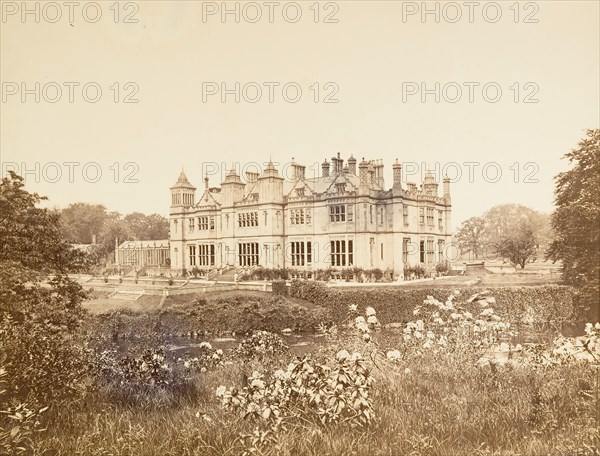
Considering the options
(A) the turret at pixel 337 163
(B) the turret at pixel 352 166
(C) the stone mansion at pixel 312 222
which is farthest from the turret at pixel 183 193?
(B) the turret at pixel 352 166

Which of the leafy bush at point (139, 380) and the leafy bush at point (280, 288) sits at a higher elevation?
the leafy bush at point (280, 288)

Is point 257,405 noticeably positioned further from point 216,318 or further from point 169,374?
A: point 216,318

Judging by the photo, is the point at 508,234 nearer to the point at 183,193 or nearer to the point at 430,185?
the point at 430,185

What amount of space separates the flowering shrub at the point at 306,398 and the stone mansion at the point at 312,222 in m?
22.0

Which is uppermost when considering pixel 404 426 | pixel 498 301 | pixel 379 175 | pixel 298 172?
pixel 298 172

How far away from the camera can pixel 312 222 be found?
98.7 ft

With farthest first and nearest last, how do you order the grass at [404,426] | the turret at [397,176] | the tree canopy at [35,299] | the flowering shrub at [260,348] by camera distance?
the turret at [397,176] → the flowering shrub at [260,348] → the tree canopy at [35,299] → the grass at [404,426]

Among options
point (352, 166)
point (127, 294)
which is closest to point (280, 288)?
point (127, 294)

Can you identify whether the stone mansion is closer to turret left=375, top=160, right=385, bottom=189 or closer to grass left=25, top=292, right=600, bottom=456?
turret left=375, top=160, right=385, bottom=189

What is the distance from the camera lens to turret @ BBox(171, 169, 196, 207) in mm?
32188

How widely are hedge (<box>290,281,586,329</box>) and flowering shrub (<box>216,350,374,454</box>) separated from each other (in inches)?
371

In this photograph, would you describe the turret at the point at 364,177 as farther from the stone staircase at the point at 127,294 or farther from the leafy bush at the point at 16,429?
the leafy bush at the point at 16,429

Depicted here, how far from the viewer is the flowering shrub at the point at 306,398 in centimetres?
516

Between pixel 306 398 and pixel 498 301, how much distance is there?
1153 centimetres
